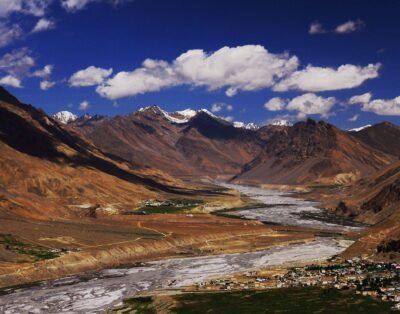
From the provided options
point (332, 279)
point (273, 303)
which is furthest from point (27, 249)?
point (273, 303)

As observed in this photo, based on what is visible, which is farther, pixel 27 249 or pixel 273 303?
pixel 27 249

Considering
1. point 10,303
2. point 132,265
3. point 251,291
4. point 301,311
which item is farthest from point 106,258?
point 301,311

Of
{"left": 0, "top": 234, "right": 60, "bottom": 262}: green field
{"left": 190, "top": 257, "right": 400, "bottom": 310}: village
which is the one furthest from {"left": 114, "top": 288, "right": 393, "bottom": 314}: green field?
{"left": 0, "top": 234, "right": 60, "bottom": 262}: green field

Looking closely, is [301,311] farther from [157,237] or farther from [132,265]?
[157,237]

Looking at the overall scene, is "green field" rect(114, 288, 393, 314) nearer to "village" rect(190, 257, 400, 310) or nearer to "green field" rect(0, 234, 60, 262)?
"village" rect(190, 257, 400, 310)

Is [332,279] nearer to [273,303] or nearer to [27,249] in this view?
[273,303]

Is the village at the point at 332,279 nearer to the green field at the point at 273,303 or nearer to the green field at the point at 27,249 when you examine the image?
the green field at the point at 273,303
